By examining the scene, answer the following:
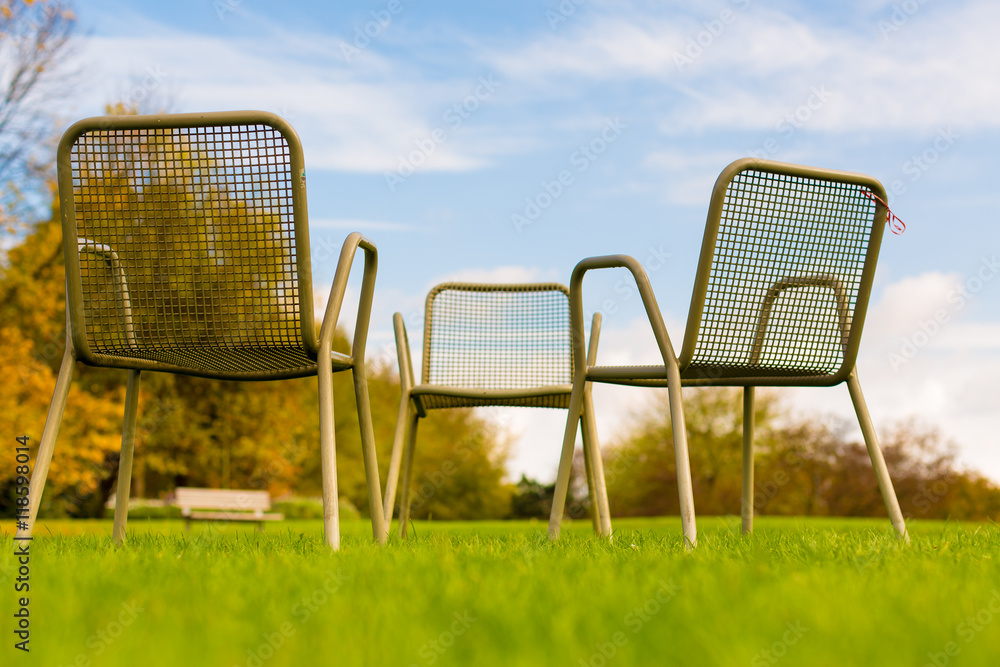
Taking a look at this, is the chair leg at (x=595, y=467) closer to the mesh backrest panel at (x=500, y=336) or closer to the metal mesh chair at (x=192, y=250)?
the mesh backrest panel at (x=500, y=336)

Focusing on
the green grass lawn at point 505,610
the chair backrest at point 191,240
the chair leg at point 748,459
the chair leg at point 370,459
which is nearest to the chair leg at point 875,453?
the chair leg at point 748,459

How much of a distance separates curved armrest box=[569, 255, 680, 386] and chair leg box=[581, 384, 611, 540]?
84cm

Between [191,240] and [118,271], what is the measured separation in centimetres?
39

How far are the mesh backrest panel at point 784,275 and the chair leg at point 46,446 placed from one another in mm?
2134

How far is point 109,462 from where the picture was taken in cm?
2031

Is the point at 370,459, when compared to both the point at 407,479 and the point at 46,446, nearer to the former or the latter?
the point at 46,446

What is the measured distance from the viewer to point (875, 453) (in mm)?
3135

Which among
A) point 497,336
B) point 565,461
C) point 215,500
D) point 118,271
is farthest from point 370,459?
point 215,500

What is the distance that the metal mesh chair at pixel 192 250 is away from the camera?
2.60 metres

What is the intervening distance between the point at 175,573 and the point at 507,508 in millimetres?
25115

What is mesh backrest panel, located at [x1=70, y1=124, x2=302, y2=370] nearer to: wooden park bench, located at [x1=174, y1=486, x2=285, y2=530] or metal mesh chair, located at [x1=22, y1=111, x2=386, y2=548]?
metal mesh chair, located at [x1=22, y1=111, x2=386, y2=548]

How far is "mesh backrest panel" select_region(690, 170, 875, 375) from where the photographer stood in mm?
2943

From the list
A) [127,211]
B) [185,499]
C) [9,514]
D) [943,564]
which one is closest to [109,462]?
[9,514]

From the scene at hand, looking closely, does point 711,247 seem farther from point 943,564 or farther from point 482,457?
point 482,457
